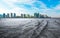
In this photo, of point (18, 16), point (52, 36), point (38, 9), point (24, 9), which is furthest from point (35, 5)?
point (52, 36)

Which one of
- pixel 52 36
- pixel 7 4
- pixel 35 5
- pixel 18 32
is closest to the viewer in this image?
pixel 52 36

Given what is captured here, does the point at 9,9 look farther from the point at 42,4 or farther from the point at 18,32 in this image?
Answer: the point at 42,4

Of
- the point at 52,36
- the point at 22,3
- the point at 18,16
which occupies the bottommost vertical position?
the point at 52,36

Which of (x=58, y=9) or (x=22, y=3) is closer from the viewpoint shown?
(x=58, y=9)

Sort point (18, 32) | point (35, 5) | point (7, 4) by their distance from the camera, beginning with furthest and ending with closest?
point (7, 4) < point (35, 5) < point (18, 32)

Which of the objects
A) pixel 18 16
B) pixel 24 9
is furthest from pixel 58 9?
pixel 18 16

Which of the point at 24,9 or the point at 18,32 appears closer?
the point at 18,32

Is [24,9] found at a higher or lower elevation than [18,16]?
higher

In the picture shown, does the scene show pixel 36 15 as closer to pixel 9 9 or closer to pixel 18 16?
pixel 18 16

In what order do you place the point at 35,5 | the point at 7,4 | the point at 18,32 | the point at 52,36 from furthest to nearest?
the point at 7,4
the point at 35,5
the point at 18,32
the point at 52,36
